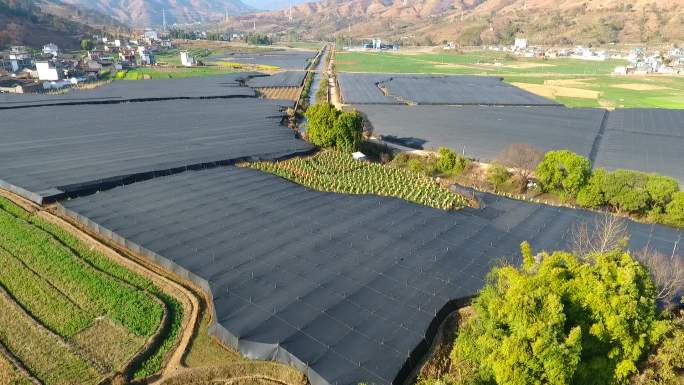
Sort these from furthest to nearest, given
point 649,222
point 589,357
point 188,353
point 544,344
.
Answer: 1. point 649,222
2. point 188,353
3. point 589,357
4. point 544,344

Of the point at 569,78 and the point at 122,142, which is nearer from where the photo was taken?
the point at 122,142

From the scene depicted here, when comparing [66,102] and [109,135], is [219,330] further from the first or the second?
[66,102]

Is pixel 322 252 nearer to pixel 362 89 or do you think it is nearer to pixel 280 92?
pixel 280 92

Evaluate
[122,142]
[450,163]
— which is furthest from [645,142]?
[122,142]

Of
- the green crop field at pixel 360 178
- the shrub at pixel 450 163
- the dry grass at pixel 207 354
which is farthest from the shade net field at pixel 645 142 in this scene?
the dry grass at pixel 207 354

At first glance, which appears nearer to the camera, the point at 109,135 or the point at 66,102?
the point at 109,135

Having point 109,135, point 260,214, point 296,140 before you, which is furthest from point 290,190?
point 109,135
